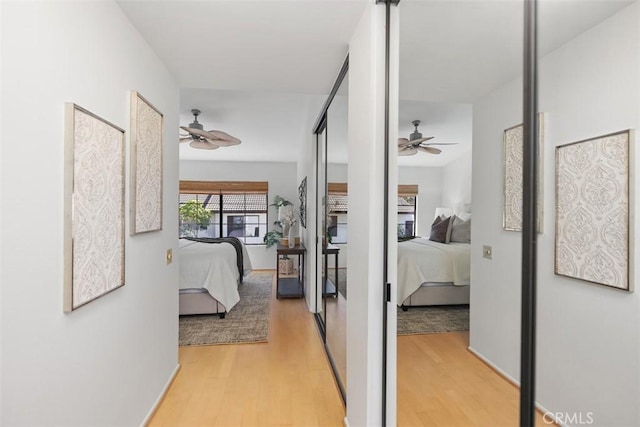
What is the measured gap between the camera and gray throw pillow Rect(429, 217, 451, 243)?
1050mm

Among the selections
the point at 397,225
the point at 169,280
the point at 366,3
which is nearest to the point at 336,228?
the point at 397,225

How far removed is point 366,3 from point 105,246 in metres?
1.63

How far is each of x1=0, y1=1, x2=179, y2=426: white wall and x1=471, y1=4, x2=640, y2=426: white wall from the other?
4.51ft

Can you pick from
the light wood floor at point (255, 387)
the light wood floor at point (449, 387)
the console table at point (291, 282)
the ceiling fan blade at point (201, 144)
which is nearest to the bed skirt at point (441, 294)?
the light wood floor at point (449, 387)

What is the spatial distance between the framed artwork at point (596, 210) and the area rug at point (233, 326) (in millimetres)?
2969

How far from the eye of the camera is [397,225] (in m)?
1.37

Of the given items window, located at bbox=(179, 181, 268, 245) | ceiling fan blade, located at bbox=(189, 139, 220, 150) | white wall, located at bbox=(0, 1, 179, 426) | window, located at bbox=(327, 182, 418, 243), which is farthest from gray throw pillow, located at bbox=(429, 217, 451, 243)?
window, located at bbox=(179, 181, 268, 245)

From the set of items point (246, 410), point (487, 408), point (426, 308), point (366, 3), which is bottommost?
point (246, 410)

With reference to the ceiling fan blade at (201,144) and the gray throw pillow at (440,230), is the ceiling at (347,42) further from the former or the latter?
the ceiling fan blade at (201,144)

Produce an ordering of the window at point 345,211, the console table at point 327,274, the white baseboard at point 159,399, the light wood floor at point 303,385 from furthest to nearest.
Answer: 1. the console table at point 327,274
2. the white baseboard at point 159,399
3. the window at point 345,211
4. the light wood floor at point 303,385

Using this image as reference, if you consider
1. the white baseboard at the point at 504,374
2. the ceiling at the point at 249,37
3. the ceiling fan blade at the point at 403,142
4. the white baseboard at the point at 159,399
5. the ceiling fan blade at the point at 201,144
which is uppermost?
the ceiling at the point at 249,37

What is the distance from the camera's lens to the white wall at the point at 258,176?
693 cm

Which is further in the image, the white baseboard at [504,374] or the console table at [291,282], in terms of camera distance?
the console table at [291,282]

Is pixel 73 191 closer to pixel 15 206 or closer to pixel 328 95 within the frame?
pixel 15 206
